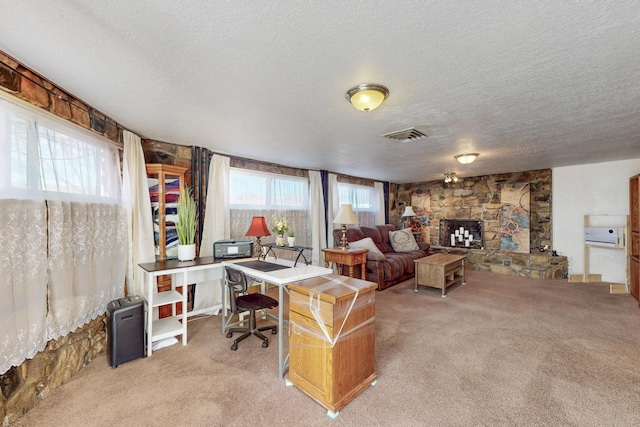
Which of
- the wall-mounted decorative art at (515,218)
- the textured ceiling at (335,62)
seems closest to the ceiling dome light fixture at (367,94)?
the textured ceiling at (335,62)

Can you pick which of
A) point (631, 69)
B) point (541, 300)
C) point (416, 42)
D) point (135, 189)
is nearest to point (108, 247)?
point (135, 189)

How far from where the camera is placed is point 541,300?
12.5 feet

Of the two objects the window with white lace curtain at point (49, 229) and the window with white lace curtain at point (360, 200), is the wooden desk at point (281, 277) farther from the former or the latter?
the window with white lace curtain at point (360, 200)

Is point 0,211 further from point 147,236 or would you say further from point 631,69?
point 631,69

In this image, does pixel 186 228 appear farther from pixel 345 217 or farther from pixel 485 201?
pixel 485 201

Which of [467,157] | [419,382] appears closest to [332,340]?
[419,382]

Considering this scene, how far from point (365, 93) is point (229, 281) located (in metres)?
2.03

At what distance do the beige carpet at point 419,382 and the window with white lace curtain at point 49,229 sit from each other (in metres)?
0.56

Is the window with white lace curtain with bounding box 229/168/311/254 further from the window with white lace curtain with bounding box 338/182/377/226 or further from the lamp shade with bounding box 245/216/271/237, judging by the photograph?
the window with white lace curtain with bounding box 338/182/377/226

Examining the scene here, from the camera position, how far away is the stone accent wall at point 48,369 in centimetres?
158

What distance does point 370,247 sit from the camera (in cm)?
478

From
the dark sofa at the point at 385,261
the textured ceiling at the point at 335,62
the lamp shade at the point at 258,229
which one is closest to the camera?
the textured ceiling at the point at 335,62

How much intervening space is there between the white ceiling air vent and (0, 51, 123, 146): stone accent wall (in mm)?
2832

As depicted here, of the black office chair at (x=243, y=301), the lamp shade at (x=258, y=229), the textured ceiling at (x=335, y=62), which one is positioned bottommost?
the black office chair at (x=243, y=301)
